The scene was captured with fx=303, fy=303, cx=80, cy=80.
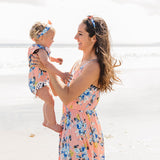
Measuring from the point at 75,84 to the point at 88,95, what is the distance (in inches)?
7.5

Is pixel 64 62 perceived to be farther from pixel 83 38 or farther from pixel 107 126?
pixel 83 38

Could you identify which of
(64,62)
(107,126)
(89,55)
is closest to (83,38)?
(89,55)

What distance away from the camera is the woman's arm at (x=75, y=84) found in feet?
7.64

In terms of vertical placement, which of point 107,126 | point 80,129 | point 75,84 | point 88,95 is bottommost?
point 107,126

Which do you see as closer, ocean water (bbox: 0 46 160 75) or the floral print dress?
the floral print dress

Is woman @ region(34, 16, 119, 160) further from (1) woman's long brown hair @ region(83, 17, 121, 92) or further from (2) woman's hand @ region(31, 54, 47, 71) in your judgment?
(2) woman's hand @ region(31, 54, 47, 71)

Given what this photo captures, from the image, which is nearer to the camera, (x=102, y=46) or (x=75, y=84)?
(x=75, y=84)

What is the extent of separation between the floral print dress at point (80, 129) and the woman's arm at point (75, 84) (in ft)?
0.33

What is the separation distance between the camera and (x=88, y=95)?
8.20 feet

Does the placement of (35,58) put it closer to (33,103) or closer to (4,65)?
(33,103)

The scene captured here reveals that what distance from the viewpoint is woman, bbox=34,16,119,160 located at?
247 cm

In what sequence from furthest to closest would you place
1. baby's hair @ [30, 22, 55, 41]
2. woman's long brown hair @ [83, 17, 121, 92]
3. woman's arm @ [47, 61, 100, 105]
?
baby's hair @ [30, 22, 55, 41], woman's long brown hair @ [83, 17, 121, 92], woman's arm @ [47, 61, 100, 105]

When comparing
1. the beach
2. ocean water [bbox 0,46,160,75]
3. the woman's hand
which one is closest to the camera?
the woman's hand

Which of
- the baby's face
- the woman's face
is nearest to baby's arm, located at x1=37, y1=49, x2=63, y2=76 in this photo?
the baby's face
